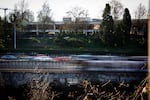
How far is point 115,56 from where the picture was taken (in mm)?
8852

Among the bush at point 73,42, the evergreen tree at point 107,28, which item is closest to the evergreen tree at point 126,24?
the evergreen tree at point 107,28

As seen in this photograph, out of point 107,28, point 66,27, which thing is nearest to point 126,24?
point 107,28

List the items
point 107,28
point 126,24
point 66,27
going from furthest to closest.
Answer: point 66,27 < point 126,24 < point 107,28

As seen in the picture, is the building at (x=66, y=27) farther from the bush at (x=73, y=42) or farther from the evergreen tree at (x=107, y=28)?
the evergreen tree at (x=107, y=28)

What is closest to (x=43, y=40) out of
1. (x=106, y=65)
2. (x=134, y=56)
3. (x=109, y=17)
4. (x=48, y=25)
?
(x=48, y=25)

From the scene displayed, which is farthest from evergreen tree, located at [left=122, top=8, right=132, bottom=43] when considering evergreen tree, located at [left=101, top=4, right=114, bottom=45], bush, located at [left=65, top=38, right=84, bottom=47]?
bush, located at [left=65, top=38, right=84, bottom=47]

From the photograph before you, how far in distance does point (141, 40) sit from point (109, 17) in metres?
1.45

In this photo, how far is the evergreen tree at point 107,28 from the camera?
9.21 meters

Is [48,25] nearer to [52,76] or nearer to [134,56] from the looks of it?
[134,56]

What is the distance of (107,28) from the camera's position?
9.27m

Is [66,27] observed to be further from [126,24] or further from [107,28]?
[126,24]

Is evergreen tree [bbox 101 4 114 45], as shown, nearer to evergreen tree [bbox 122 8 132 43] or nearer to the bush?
evergreen tree [bbox 122 8 132 43]

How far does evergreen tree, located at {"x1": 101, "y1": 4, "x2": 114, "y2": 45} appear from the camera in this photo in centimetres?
921

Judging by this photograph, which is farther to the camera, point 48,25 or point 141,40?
point 48,25
